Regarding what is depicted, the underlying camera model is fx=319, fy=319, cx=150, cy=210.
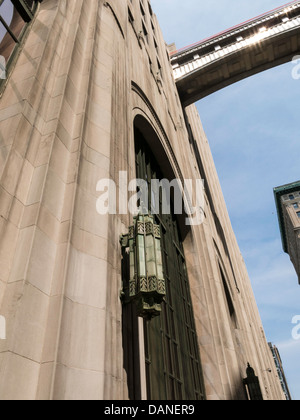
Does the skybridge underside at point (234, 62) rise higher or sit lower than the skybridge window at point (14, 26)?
higher

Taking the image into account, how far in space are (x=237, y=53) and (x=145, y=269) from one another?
32932 mm

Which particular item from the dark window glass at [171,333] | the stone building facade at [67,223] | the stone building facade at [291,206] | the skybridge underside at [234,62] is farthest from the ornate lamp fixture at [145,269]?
the stone building facade at [291,206]

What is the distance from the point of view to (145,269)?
20.6 feet

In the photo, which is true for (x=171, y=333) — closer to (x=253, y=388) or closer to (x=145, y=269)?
(x=145, y=269)

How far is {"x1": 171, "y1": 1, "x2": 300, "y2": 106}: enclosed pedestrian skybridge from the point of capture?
3259 cm

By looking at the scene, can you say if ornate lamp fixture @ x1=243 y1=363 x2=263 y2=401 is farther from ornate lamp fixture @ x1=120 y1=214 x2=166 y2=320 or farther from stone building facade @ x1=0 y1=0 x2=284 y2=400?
ornate lamp fixture @ x1=120 y1=214 x2=166 y2=320

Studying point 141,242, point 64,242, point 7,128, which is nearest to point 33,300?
point 64,242

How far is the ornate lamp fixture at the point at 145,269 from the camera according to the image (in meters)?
6.04

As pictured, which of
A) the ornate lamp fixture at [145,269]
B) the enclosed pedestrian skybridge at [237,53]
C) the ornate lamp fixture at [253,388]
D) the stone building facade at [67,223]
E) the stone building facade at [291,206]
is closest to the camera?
the stone building facade at [67,223]

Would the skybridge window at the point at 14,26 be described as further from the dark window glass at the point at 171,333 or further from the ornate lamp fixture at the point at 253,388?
the ornate lamp fixture at the point at 253,388

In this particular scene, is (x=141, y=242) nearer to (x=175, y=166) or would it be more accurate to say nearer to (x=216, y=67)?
(x=175, y=166)

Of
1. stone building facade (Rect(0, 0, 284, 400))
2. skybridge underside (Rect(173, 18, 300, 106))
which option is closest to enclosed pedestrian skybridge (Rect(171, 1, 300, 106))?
skybridge underside (Rect(173, 18, 300, 106))

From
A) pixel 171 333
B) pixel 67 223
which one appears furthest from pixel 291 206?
pixel 67 223

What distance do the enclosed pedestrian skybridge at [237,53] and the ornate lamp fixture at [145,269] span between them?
28362mm
